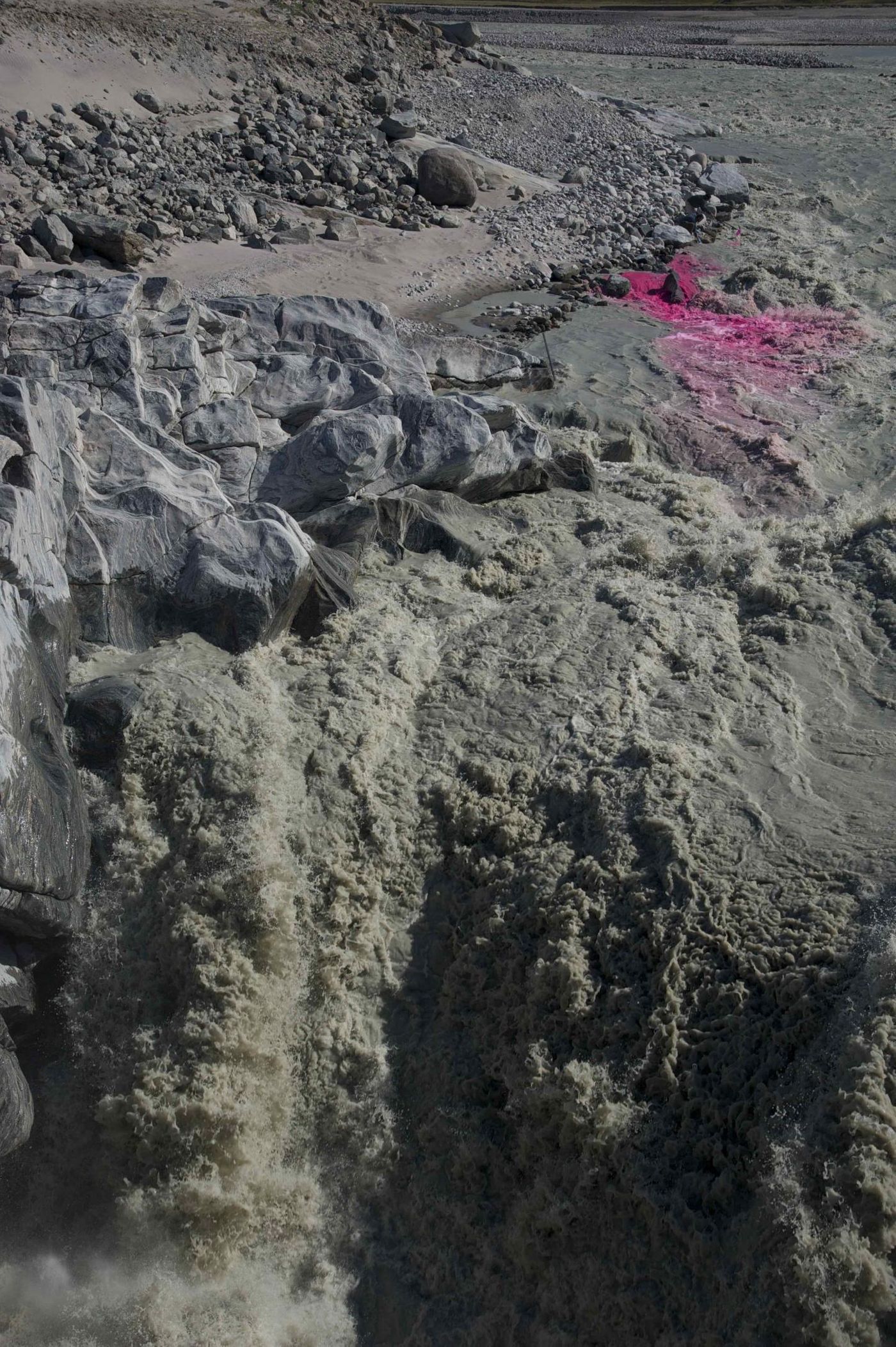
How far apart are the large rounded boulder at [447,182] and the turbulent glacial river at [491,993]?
24.9 feet

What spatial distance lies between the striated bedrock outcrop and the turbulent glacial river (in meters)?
0.21

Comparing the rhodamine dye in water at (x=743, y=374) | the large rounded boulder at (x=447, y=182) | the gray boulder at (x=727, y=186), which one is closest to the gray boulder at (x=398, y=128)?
the large rounded boulder at (x=447, y=182)

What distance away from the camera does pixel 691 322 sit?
850cm

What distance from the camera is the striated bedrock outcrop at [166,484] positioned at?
347 centimetres

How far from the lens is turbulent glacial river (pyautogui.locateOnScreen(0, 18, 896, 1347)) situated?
2631mm

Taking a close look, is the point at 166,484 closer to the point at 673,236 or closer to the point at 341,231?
the point at 341,231

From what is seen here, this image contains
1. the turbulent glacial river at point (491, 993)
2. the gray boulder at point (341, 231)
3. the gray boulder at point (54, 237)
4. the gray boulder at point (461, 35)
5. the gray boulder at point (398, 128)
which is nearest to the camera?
the turbulent glacial river at point (491, 993)

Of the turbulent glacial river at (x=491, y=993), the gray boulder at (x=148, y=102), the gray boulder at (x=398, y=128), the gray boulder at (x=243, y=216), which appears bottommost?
the turbulent glacial river at (x=491, y=993)

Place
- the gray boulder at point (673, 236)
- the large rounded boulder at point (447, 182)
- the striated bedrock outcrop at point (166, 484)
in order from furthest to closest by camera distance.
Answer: the large rounded boulder at point (447, 182)
the gray boulder at point (673, 236)
the striated bedrock outcrop at point (166, 484)

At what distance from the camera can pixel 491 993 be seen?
320cm

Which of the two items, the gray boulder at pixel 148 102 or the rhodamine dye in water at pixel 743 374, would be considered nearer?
the rhodamine dye in water at pixel 743 374

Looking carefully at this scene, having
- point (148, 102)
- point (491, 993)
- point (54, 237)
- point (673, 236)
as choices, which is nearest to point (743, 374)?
point (673, 236)

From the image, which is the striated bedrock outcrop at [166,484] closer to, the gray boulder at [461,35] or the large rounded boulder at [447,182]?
the large rounded boulder at [447,182]

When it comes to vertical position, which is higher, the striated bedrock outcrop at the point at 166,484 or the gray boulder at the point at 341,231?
the gray boulder at the point at 341,231
